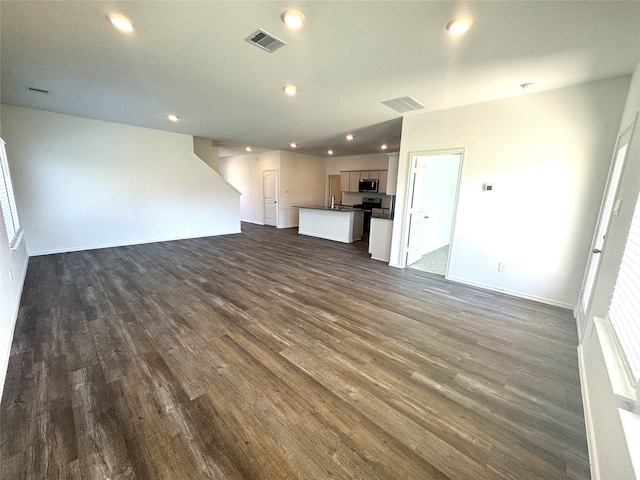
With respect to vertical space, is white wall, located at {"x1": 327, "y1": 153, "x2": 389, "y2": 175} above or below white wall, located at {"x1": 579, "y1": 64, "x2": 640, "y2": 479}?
above

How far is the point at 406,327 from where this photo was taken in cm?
258

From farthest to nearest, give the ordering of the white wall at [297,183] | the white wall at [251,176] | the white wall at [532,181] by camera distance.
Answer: the white wall at [251,176], the white wall at [297,183], the white wall at [532,181]

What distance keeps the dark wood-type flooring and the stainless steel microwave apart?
571 cm

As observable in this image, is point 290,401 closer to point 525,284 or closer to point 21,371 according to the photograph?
point 21,371

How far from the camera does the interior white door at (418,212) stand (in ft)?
14.6

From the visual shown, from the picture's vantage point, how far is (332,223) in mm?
7125

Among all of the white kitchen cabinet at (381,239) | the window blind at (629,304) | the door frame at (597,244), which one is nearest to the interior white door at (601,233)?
the door frame at (597,244)

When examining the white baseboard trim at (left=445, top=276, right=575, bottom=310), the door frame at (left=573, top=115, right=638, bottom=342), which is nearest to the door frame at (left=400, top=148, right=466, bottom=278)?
the white baseboard trim at (left=445, top=276, right=575, bottom=310)

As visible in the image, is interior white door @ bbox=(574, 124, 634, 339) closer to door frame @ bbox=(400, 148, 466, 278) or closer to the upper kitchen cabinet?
door frame @ bbox=(400, 148, 466, 278)

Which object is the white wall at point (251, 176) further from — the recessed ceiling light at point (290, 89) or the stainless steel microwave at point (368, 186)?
the recessed ceiling light at point (290, 89)

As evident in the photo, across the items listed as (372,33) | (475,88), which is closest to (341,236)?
(475,88)

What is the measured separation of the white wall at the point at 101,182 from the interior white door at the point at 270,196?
90.0 inches

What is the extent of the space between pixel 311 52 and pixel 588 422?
3494 mm

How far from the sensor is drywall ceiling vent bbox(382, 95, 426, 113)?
11.4ft
